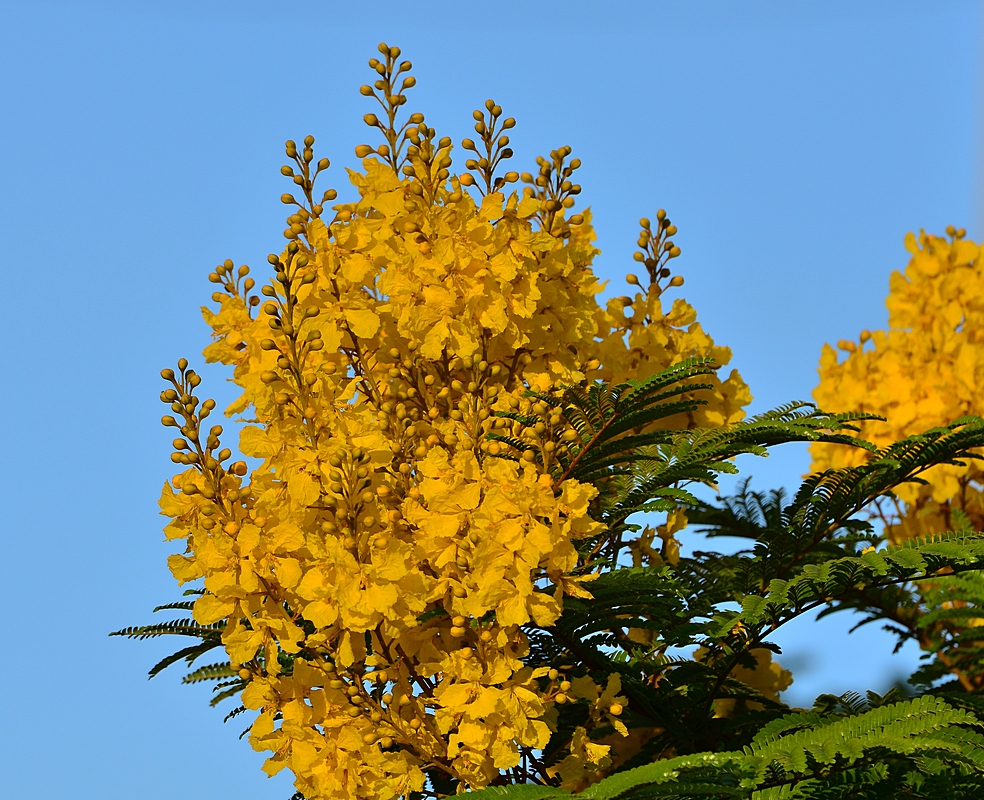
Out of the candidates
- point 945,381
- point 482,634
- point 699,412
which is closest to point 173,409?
point 482,634

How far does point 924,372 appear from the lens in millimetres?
5477

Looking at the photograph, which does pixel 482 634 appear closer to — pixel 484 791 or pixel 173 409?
pixel 484 791

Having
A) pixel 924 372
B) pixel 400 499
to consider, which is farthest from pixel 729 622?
pixel 924 372

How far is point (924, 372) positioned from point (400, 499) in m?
3.48

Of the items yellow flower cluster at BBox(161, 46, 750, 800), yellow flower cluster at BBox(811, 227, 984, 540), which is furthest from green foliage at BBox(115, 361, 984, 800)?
yellow flower cluster at BBox(811, 227, 984, 540)

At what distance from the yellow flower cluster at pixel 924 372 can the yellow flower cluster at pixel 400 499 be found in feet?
8.44

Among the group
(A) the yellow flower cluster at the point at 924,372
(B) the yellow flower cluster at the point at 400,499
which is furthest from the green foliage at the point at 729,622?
(A) the yellow flower cluster at the point at 924,372

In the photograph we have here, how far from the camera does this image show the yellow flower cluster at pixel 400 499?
270 cm

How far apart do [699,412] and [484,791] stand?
68.3 inches

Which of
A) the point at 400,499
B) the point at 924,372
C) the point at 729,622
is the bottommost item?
the point at 729,622

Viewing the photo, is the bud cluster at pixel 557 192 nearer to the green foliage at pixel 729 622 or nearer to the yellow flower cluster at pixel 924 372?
the green foliage at pixel 729 622

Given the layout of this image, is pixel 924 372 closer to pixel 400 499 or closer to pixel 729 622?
pixel 729 622

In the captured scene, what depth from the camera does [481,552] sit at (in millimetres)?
2650

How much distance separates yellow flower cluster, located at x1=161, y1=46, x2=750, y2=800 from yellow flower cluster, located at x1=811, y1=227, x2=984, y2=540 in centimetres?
257
